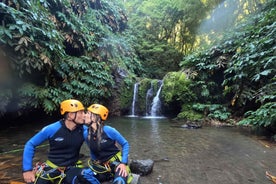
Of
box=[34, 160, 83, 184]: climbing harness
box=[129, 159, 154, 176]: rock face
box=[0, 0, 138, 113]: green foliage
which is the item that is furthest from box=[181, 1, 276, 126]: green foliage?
box=[34, 160, 83, 184]: climbing harness

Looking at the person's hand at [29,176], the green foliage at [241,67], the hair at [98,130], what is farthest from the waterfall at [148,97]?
the person's hand at [29,176]

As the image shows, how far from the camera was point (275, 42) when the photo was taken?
7652 millimetres

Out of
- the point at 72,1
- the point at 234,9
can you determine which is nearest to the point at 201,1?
the point at 234,9

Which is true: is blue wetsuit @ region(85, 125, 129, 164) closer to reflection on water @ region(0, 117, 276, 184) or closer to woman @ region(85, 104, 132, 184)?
woman @ region(85, 104, 132, 184)

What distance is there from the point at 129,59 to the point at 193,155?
38.4 feet

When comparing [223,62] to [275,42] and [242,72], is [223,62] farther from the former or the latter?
[275,42]

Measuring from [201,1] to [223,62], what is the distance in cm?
720

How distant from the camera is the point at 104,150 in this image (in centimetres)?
291

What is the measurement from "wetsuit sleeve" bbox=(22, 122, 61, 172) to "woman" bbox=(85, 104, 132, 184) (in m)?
0.42

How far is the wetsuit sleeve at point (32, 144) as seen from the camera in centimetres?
250

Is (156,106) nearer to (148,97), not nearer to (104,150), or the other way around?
(148,97)

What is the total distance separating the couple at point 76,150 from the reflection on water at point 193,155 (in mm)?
1045

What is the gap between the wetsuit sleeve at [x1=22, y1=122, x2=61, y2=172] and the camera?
8.20 feet

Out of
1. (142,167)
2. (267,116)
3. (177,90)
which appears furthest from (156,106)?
(142,167)
